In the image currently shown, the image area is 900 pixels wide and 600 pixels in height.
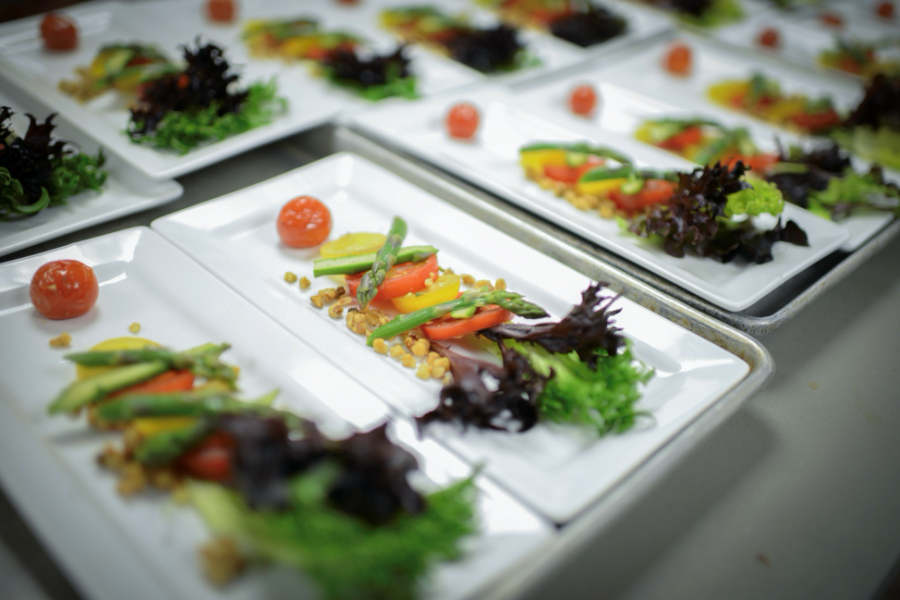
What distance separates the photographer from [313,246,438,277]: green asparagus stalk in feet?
8.48

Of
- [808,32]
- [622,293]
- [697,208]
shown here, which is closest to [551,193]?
[697,208]

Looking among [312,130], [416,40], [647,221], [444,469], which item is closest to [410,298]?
[444,469]

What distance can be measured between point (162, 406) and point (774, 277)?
2351mm

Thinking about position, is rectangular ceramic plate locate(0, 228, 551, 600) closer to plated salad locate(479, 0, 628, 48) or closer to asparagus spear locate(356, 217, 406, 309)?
asparagus spear locate(356, 217, 406, 309)

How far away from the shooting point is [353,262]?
2.60 m

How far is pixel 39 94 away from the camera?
347 centimetres

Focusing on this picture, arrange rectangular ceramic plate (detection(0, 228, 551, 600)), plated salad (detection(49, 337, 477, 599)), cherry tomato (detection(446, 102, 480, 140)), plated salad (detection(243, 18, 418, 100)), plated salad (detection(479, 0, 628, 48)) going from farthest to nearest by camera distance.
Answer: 1. plated salad (detection(479, 0, 628, 48))
2. plated salad (detection(243, 18, 418, 100))
3. cherry tomato (detection(446, 102, 480, 140))
4. rectangular ceramic plate (detection(0, 228, 551, 600))
5. plated salad (detection(49, 337, 477, 599))

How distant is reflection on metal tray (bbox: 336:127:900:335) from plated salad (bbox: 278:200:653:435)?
14.6 inches

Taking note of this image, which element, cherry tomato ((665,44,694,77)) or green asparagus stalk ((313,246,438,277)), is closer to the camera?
green asparagus stalk ((313,246,438,277))

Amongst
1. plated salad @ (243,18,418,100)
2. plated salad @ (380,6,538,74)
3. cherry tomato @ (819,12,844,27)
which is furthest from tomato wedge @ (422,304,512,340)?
cherry tomato @ (819,12,844,27)

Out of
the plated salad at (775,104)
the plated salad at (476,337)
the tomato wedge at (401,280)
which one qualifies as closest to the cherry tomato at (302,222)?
the plated salad at (476,337)

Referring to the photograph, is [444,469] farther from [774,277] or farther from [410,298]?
[774,277]

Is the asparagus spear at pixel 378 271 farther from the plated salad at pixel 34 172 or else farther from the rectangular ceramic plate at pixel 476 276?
the plated salad at pixel 34 172

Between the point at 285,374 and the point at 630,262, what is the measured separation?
5.19 ft
